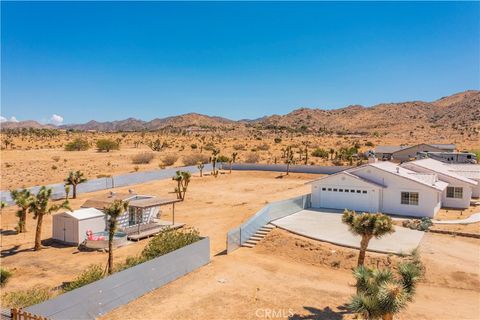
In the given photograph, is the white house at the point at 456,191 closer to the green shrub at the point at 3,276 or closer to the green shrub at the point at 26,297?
the green shrub at the point at 26,297

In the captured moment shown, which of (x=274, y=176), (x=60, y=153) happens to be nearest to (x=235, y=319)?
(x=274, y=176)

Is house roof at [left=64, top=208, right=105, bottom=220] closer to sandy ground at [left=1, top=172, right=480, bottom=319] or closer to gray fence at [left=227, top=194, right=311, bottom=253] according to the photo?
sandy ground at [left=1, top=172, right=480, bottom=319]

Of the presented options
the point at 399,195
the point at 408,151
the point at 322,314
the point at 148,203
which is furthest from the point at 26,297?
the point at 408,151

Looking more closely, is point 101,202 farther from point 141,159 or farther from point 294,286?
point 141,159

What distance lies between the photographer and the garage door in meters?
30.8

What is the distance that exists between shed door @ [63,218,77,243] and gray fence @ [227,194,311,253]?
10.3 m

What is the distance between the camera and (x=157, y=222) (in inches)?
1192

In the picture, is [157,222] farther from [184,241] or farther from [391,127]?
[391,127]

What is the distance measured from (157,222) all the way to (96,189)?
54.4 ft

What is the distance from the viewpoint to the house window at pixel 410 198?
29.5 meters

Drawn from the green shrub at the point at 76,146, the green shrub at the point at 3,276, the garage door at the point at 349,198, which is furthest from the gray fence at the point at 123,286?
the green shrub at the point at 76,146

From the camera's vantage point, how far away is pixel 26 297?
16219 mm

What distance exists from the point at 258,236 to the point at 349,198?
32.3ft

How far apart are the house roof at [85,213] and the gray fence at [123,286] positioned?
9.24 metres
